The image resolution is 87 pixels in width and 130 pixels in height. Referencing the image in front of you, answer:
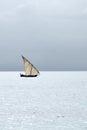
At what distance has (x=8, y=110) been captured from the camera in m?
85.6

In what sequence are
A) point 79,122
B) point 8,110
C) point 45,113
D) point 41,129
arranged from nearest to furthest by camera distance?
point 41,129 < point 79,122 < point 45,113 < point 8,110

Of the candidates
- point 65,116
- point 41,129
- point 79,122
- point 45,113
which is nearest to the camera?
point 41,129

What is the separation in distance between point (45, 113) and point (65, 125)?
53.0ft

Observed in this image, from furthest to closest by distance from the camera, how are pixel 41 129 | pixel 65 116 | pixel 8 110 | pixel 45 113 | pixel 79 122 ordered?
1. pixel 8 110
2. pixel 45 113
3. pixel 65 116
4. pixel 79 122
5. pixel 41 129

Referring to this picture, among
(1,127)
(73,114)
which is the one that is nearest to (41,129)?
(1,127)

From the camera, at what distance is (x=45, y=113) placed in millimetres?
79625

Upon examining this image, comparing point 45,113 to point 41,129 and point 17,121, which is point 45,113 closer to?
point 17,121

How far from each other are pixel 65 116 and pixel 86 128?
13773 millimetres

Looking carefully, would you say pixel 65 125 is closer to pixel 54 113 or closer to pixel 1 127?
pixel 1 127

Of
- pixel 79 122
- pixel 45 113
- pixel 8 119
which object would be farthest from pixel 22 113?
pixel 79 122

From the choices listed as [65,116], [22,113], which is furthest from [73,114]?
[22,113]

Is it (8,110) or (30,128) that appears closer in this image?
(30,128)

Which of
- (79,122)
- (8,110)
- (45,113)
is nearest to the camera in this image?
(79,122)

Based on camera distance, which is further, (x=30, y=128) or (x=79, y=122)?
(x=79, y=122)
